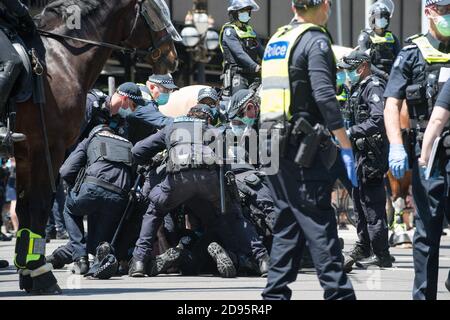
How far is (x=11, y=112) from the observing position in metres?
8.84

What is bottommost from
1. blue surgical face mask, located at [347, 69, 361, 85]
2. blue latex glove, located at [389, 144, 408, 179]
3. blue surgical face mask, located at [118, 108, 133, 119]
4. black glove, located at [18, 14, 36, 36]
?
blue latex glove, located at [389, 144, 408, 179]

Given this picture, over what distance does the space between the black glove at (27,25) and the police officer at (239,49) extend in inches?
188

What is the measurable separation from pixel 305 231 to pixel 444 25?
70.3 inches

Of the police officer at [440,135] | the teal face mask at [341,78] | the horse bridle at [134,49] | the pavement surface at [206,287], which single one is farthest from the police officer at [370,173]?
the police officer at [440,135]

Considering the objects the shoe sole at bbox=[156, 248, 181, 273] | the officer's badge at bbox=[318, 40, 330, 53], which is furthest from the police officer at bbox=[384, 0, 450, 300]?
the shoe sole at bbox=[156, 248, 181, 273]

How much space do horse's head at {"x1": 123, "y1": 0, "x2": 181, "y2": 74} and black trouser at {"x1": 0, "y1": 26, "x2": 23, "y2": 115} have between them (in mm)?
1424

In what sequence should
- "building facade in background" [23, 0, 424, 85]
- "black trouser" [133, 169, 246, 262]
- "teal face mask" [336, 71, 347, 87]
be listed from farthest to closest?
"building facade in background" [23, 0, 424, 85]
"teal face mask" [336, 71, 347, 87]
"black trouser" [133, 169, 246, 262]

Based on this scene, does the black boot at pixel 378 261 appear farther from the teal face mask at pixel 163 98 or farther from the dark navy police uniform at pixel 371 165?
the teal face mask at pixel 163 98

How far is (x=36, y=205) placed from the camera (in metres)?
9.08

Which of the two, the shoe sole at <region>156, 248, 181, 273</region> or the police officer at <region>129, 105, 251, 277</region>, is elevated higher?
the police officer at <region>129, 105, 251, 277</region>

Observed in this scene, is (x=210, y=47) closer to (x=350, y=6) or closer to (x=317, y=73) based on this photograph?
(x=350, y=6)

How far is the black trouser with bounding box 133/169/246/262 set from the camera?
418 inches

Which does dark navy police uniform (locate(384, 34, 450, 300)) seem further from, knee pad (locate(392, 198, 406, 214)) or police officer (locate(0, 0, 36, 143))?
knee pad (locate(392, 198, 406, 214))

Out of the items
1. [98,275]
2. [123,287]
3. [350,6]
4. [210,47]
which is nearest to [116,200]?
[98,275]
